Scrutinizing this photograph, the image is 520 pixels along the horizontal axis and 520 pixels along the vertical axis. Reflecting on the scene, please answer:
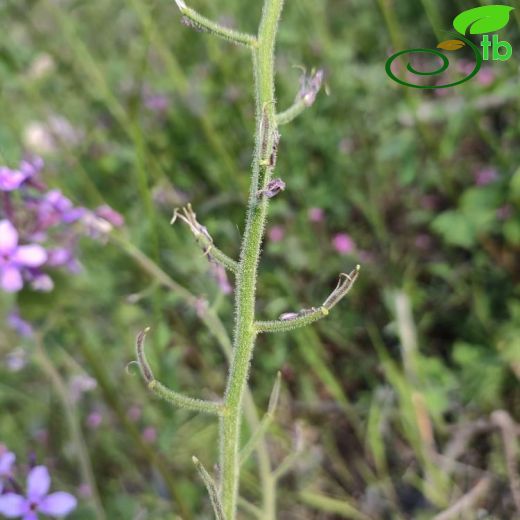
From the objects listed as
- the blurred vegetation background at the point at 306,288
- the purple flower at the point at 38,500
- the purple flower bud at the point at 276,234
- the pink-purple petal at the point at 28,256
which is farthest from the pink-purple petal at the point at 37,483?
the purple flower bud at the point at 276,234

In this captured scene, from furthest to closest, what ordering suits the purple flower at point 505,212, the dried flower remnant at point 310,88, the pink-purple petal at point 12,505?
the purple flower at point 505,212 < the pink-purple petal at point 12,505 < the dried flower remnant at point 310,88

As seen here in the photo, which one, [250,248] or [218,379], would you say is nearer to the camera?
[250,248]

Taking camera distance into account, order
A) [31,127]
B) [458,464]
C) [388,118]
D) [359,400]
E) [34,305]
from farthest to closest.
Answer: [31,127]
[388,118]
[359,400]
[458,464]
[34,305]

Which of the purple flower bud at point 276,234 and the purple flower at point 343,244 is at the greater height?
the purple flower bud at point 276,234

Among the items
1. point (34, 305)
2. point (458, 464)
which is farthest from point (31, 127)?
point (458, 464)

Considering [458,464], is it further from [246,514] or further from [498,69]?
[498,69]

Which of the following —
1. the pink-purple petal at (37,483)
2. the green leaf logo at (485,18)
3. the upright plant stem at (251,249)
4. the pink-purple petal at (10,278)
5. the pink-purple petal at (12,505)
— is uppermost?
the green leaf logo at (485,18)

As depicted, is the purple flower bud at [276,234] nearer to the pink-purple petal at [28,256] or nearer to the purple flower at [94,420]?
the purple flower at [94,420]

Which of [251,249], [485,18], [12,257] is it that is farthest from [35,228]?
[485,18]
